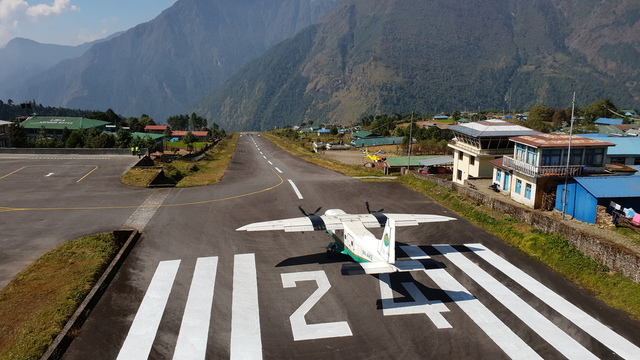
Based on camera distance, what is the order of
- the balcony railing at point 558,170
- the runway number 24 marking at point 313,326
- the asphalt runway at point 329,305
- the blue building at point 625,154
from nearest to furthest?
the asphalt runway at point 329,305 < the runway number 24 marking at point 313,326 < the balcony railing at point 558,170 < the blue building at point 625,154

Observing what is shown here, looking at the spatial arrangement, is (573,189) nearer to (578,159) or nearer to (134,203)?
(578,159)

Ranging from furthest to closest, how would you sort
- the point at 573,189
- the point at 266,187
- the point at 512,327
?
1. the point at 266,187
2. the point at 573,189
3. the point at 512,327

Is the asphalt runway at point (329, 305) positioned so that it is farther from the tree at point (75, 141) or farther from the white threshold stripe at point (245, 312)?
the tree at point (75, 141)

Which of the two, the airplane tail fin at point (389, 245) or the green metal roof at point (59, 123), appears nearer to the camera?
the airplane tail fin at point (389, 245)

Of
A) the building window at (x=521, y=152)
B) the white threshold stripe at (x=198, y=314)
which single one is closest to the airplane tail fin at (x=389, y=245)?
the white threshold stripe at (x=198, y=314)

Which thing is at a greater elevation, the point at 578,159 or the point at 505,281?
the point at 578,159

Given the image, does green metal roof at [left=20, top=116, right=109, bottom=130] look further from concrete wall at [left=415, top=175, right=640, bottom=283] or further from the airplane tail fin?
concrete wall at [left=415, top=175, right=640, bottom=283]

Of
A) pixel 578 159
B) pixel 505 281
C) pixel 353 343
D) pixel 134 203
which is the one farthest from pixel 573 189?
pixel 134 203
